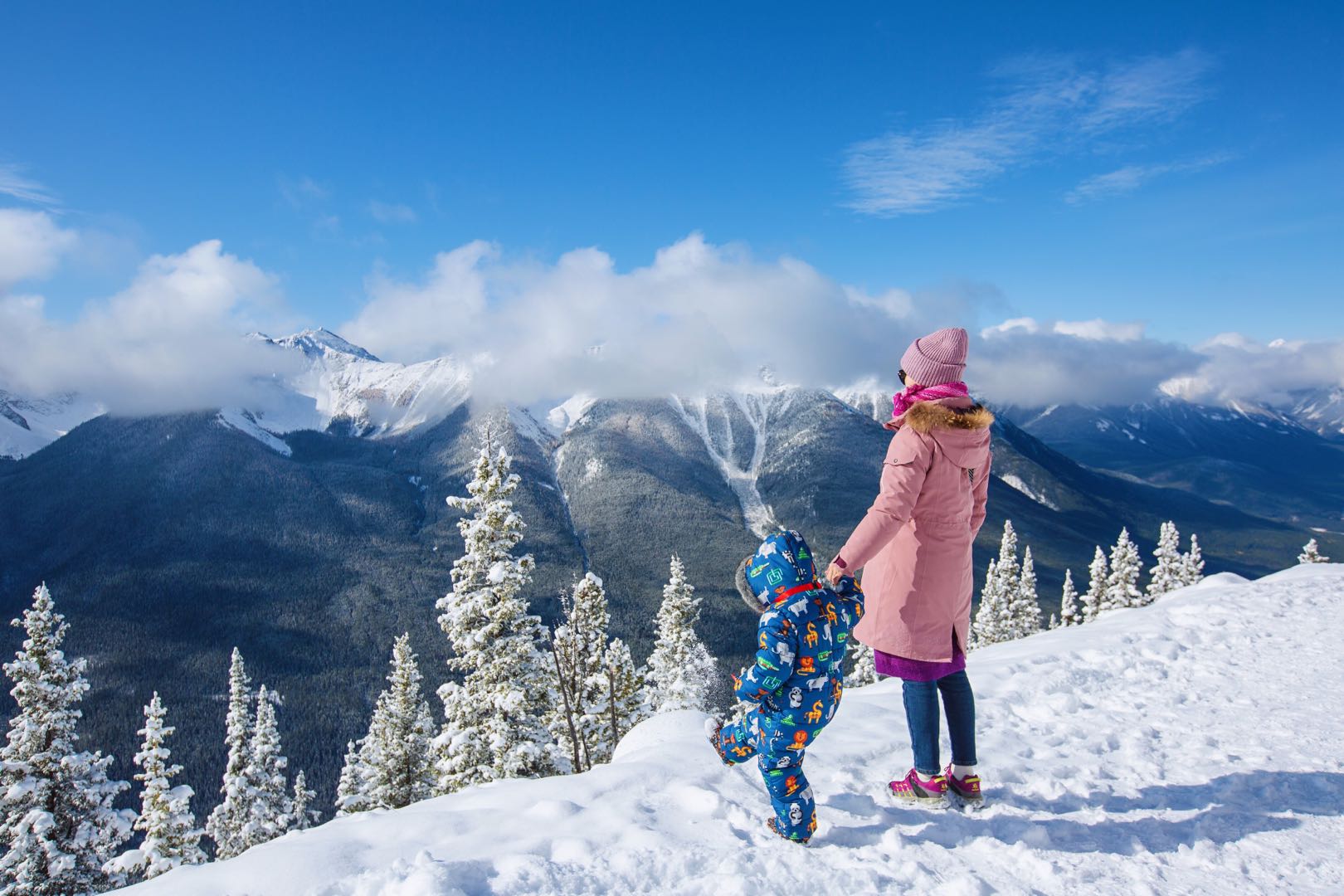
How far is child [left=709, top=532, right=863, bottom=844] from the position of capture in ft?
13.7

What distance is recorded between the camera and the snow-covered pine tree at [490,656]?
16.4 metres

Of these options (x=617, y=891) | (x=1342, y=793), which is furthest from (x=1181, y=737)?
(x=617, y=891)

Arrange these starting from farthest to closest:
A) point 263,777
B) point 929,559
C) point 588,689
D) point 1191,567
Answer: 1. point 1191,567
2. point 263,777
3. point 588,689
4. point 929,559

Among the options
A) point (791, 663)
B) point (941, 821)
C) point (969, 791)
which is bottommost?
point (941, 821)

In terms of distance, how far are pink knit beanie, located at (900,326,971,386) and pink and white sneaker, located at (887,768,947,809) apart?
2938 millimetres

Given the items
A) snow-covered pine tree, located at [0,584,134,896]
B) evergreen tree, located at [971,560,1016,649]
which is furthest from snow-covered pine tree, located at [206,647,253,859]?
evergreen tree, located at [971,560,1016,649]

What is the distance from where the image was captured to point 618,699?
23.0 meters

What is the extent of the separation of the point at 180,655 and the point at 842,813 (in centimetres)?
19571

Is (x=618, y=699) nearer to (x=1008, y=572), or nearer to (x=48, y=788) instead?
(x=48, y=788)

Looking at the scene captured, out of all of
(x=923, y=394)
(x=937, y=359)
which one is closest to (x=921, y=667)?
(x=923, y=394)

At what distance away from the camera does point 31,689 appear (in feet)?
52.2

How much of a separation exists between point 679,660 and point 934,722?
2460 cm

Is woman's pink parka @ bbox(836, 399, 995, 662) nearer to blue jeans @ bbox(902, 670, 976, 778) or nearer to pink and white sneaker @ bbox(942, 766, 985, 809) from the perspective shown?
blue jeans @ bbox(902, 670, 976, 778)

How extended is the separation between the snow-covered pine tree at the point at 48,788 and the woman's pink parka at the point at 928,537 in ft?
63.9
